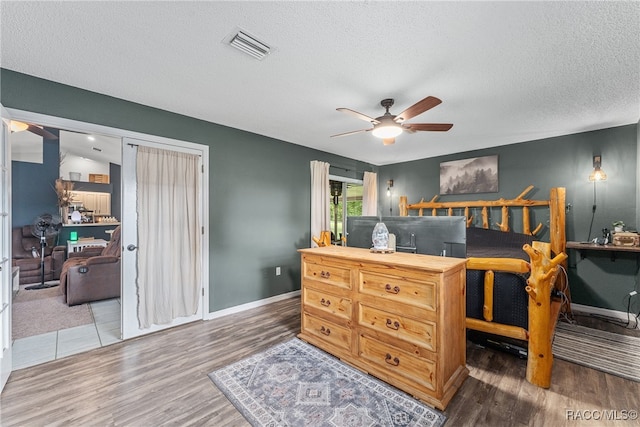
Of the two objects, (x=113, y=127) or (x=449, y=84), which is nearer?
(x=449, y=84)

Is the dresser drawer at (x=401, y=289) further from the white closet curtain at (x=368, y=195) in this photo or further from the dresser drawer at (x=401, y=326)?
the white closet curtain at (x=368, y=195)

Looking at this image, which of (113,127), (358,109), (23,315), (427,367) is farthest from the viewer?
(23,315)

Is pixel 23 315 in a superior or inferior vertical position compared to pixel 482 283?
inferior

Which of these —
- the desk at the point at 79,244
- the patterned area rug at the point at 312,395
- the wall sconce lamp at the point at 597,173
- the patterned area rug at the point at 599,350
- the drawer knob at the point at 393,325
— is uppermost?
the wall sconce lamp at the point at 597,173

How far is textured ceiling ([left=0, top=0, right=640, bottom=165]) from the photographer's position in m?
1.55

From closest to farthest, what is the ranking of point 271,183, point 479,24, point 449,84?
1. point 479,24
2. point 449,84
3. point 271,183

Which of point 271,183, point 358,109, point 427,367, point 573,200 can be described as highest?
point 358,109

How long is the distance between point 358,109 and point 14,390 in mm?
3881

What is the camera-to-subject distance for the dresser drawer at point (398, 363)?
1837 mm

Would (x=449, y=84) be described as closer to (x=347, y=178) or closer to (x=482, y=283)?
(x=482, y=283)

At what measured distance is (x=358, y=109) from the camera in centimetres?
296

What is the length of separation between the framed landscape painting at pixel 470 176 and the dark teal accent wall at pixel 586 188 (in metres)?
0.13

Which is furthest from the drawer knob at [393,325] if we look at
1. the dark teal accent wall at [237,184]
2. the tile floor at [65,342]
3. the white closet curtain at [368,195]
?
the white closet curtain at [368,195]

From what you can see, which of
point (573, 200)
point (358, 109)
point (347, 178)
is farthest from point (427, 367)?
point (347, 178)
